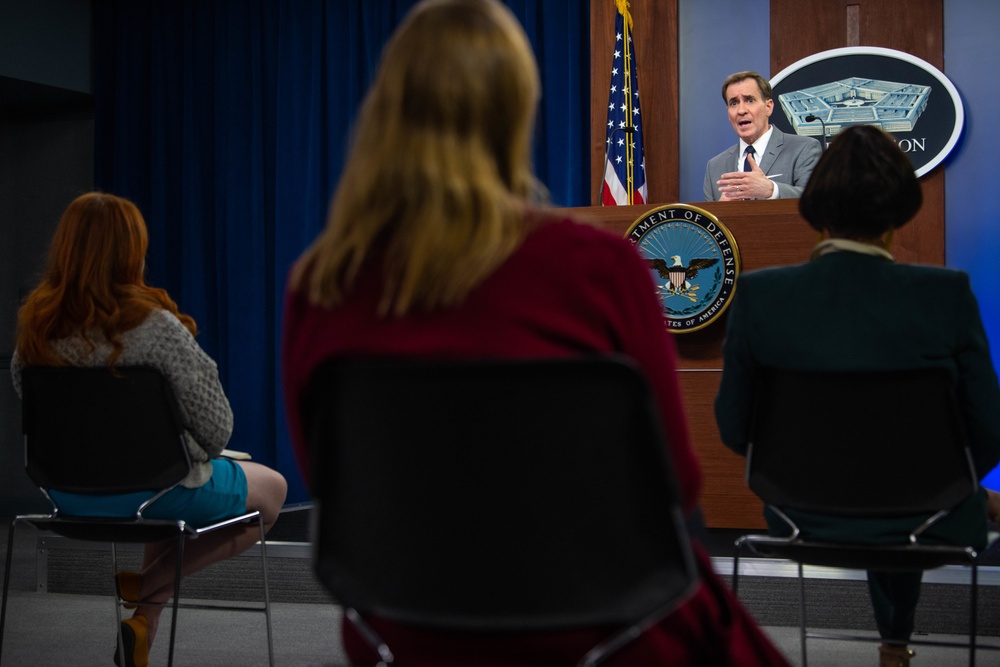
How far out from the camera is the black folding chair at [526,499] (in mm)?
1027

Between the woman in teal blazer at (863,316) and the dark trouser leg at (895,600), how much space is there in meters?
0.10

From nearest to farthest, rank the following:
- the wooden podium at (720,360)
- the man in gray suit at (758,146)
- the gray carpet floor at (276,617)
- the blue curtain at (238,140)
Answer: the gray carpet floor at (276,617) < the wooden podium at (720,360) < the man in gray suit at (758,146) < the blue curtain at (238,140)

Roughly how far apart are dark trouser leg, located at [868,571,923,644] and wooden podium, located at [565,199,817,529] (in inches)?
48.0

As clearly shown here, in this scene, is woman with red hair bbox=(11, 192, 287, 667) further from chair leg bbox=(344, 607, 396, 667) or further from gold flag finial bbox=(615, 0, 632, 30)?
gold flag finial bbox=(615, 0, 632, 30)

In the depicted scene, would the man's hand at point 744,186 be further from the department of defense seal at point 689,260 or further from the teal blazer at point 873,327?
the teal blazer at point 873,327

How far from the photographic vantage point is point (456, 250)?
1055 millimetres

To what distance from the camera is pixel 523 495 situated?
3.38 feet

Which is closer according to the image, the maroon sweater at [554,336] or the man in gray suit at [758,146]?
the maroon sweater at [554,336]

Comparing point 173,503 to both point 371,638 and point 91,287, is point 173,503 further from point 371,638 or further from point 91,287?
point 371,638

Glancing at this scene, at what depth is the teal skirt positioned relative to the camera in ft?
7.80

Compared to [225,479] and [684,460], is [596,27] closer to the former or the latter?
[225,479]

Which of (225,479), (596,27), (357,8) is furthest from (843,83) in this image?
(225,479)

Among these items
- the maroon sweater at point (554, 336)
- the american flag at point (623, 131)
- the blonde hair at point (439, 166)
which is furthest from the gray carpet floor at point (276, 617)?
the american flag at point (623, 131)

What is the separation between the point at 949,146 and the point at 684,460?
14.0 feet
